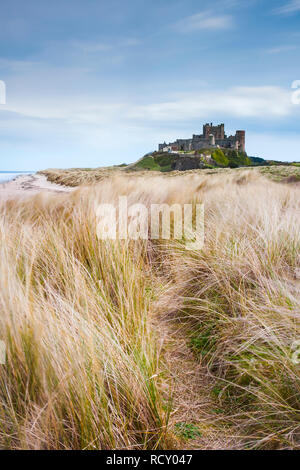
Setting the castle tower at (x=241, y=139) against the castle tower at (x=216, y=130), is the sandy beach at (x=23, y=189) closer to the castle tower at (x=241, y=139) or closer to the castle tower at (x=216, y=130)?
the castle tower at (x=216, y=130)

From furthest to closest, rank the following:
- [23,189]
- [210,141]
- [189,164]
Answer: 1. [210,141]
2. [189,164]
3. [23,189]

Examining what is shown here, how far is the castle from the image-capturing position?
71.1 metres

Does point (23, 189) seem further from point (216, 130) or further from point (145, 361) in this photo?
point (216, 130)

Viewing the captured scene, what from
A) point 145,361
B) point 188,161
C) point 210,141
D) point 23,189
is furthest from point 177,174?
point 210,141

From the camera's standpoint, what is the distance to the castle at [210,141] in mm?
71062

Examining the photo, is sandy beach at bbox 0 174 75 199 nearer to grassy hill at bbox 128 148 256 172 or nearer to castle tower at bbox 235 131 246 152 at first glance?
grassy hill at bbox 128 148 256 172

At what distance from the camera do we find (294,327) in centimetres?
147

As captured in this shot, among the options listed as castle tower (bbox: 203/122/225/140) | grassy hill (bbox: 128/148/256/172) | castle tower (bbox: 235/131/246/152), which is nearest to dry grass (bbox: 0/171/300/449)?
grassy hill (bbox: 128/148/256/172)

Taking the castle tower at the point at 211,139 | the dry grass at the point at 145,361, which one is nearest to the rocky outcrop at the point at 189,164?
the castle tower at the point at 211,139

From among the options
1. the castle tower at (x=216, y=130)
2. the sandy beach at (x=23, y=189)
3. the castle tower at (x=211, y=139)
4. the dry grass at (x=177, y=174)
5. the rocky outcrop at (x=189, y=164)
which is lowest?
the sandy beach at (x=23, y=189)

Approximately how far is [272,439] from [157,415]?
454 millimetres

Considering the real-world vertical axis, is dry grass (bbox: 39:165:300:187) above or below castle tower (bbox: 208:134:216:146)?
below

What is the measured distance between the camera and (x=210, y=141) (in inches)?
2751
